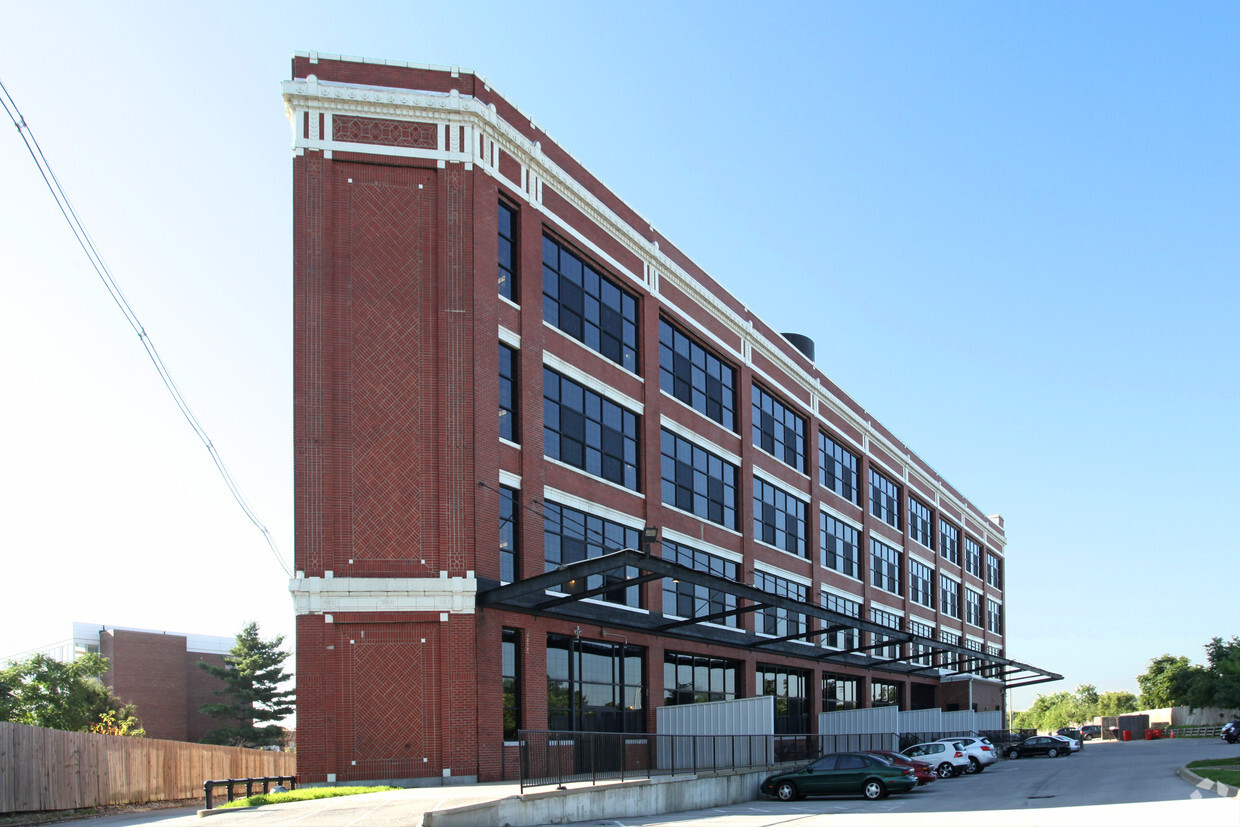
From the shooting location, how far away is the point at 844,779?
32.0 m

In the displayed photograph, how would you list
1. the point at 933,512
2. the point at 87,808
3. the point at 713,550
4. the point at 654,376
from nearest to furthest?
the point at 87,808, the point at 654,376, the point at 713,550, the point at 933,512

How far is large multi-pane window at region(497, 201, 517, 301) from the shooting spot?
31.8 metres

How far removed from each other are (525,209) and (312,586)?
38.8 feet

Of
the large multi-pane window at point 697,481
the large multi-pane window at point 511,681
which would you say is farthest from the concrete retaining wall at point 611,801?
the large multi-pane window at point 697,481

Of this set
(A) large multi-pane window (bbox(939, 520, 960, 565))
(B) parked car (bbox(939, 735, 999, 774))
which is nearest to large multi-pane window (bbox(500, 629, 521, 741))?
(B) parked car (bbox(939, 735, 999, 774))

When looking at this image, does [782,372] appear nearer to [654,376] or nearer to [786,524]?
[786,524]

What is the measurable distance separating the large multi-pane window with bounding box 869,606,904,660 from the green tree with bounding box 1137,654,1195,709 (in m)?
39.4

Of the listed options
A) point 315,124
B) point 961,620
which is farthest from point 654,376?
point 961,620

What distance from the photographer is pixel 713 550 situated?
139 feet

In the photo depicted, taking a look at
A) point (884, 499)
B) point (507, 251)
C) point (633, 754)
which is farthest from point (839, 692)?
point (507, 251)

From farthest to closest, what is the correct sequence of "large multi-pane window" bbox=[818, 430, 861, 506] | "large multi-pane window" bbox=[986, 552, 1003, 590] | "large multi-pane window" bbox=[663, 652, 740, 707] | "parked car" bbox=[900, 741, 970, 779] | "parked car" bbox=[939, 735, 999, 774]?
"large multi-pane window" bbox=[986, 552, 1003, 590] → "large multi-pane window" bbox=[818, 430, 861, 506] → "parked car" bbox=[939, 735, 999, 774] → "parked car" bbox=[900, 741, 970, 779] → "large multi-pane window" bbox=[663, 652, 740, 707]

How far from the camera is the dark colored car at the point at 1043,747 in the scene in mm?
57031

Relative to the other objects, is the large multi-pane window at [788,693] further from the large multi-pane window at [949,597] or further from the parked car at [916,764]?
the large multi-pane window at [949,597]

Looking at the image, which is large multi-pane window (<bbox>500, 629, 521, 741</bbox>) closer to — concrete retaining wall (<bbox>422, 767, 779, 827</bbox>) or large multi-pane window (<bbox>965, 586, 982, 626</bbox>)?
concrete retaining wall (<bbox>422, 767, 779, 827</bbox>)
